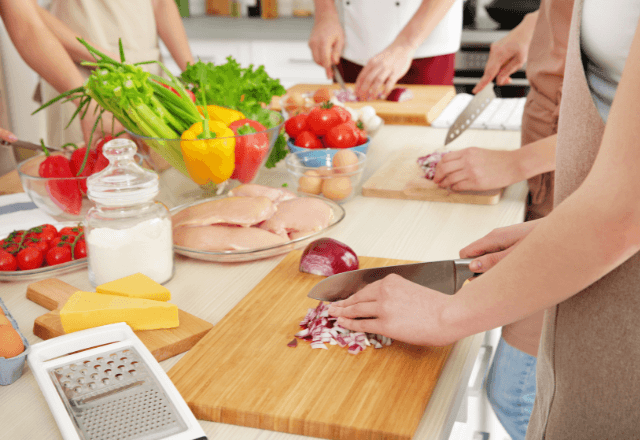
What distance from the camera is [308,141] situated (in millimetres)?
1372

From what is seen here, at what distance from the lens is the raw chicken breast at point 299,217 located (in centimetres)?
101

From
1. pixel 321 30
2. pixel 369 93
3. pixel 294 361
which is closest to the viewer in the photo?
pixel 294 361

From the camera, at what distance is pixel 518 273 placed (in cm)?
57

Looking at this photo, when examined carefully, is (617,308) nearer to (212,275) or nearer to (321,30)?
(212,275)

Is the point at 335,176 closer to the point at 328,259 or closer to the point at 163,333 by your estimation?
the point at 328,259

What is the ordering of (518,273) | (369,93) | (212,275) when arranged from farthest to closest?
(369,93) < (212,275) < (518,273)

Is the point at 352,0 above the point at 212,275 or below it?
above

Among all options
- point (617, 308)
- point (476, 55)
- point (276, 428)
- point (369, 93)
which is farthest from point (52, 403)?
point (476, 55)

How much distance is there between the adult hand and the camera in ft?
2.13

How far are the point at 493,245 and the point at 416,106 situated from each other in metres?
1.13

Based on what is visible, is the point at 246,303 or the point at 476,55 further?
the point at 476,55

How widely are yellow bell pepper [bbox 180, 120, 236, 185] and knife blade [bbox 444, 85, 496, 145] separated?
23.1 inches

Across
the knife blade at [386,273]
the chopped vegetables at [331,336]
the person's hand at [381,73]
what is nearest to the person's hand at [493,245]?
the knife blade at [386,273]

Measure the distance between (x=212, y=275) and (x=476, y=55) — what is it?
8.77ft
